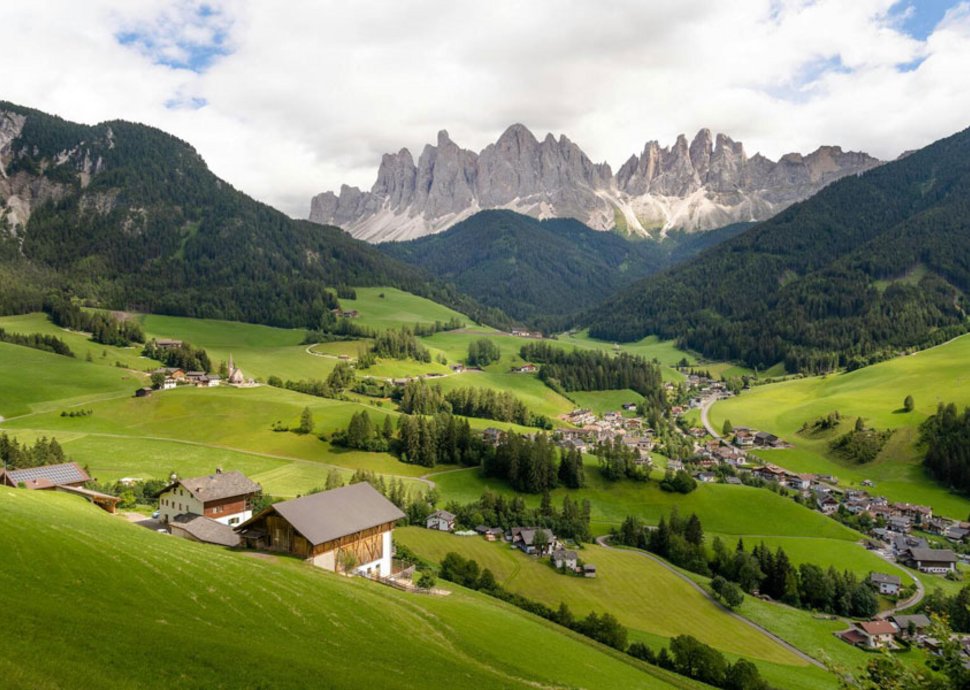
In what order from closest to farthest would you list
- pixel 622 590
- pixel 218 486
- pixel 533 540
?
pixel 218 486
pixel 622 590
pixel 533 540

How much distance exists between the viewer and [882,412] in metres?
158

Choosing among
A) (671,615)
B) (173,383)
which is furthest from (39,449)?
(671,615)

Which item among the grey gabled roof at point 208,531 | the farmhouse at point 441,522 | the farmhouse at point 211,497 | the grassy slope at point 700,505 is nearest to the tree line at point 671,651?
the grey gabled roof at point 208,531

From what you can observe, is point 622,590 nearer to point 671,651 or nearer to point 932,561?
point 671,651

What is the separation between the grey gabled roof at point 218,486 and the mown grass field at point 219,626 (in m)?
16.8

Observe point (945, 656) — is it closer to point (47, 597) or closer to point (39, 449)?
point (47, 597)

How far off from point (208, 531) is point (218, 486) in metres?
16.7

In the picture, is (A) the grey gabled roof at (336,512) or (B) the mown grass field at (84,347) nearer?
(A) the grey gabled roof at (336,512)

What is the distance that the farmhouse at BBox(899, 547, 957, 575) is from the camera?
95.5 meters

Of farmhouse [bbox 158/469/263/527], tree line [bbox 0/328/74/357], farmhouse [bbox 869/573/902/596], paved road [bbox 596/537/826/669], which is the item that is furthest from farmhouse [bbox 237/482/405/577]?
tree line [bbox 0/328/74/357]

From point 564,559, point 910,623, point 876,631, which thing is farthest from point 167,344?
point 910,623

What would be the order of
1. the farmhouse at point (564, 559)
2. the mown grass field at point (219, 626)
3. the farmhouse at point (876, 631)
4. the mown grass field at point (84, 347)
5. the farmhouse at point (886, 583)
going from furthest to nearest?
the mown grass field at point (84, 347) → the farmhouse at point (886, 583) → the farmhouse at point (564, 559) → the farmhouse at point (876, 631) → the mown grass field at point (219, 626)

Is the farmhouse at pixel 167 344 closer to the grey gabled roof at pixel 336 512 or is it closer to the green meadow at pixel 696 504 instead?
the green meadow at pixel 696 504

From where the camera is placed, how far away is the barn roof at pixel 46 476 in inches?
2667
